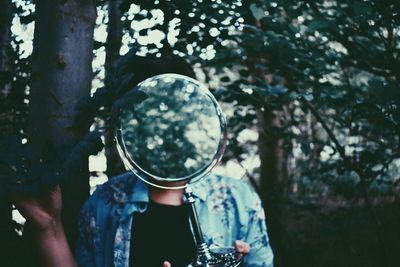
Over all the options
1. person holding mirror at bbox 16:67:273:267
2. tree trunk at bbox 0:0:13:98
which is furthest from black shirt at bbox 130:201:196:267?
tree trunk at bbox 0:0:13:98

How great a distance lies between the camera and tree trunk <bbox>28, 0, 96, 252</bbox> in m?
1.30

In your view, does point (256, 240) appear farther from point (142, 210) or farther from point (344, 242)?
point (344, 242)

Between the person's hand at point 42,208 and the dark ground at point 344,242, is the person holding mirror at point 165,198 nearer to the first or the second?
the person's hand at point 42,208

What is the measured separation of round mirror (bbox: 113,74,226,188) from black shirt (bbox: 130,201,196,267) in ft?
0.71

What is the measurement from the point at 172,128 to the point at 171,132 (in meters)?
0.02

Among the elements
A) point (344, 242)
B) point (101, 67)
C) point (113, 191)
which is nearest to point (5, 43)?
point (101, 67)

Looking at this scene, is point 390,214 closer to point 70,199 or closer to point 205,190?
point 205,190

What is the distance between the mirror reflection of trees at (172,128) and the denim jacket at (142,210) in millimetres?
140

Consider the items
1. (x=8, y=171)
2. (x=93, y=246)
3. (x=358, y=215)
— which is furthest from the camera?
(x=358, y=215)

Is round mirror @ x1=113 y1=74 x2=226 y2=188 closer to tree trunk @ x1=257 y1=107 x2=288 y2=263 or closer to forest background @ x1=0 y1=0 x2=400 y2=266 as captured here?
forest background @ x1=0 y1=0 x2=400 y2=266

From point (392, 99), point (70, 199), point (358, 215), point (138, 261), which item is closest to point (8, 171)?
point (70, 199)

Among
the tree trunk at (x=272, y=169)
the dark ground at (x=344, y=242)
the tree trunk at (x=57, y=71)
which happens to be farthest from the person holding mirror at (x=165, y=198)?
the tree trunk at (x=272, y=169)

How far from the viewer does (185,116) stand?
62.9 inches

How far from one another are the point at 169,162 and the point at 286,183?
172 inches
